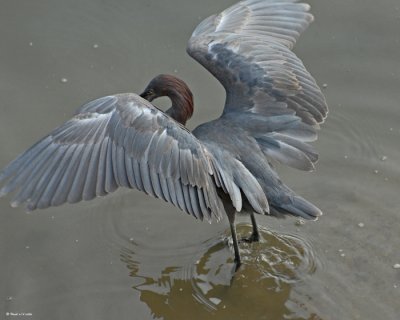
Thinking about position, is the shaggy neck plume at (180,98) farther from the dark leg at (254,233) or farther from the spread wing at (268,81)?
the dark leg at (254,233)

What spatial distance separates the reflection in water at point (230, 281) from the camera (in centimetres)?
604

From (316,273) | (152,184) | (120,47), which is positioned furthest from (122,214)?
(120,47)

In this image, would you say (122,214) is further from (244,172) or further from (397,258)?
(397,258)

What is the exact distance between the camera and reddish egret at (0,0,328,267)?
5633 millimetres

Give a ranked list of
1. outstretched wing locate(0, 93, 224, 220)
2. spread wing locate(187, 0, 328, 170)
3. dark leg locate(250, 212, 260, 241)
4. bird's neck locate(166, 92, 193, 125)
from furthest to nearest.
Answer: bird's neck locate(166, 92, 193, 125)
dark leg locate(250, 212, 260, 241)
spread wing locate(187, 0, 328, 170)
outstretched wing locate(0, 93, 224, 220)

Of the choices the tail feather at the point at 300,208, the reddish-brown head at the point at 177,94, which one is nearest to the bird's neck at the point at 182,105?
the reddish-brown head at the point at 177,94

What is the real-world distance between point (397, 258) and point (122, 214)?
7.28 feet

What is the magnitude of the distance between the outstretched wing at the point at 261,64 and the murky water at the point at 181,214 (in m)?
0.69

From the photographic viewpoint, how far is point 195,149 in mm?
5676

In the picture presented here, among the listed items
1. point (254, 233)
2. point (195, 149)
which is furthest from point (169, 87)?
point (254, 233)

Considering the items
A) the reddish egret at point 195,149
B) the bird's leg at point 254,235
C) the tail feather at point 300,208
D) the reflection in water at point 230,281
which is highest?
the reddish egret at point 195,149

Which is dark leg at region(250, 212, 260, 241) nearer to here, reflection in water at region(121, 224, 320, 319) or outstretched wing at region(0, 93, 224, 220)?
reflection in water at region(121, 224, 320, 319)

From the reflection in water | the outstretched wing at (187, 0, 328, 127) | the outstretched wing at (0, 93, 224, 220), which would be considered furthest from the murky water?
the outstretched wing at (0, 93, 224, 220)

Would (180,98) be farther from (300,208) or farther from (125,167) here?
(300,208)
